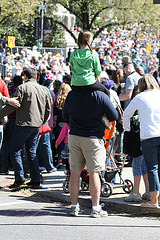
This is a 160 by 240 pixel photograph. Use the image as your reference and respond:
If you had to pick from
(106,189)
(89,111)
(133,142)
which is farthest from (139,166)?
(89,111)

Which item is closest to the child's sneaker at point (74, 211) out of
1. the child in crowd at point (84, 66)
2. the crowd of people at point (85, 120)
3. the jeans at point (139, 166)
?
the crowd of people at point (85, 120)

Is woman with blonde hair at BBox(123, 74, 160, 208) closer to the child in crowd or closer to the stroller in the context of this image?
the child in crowd

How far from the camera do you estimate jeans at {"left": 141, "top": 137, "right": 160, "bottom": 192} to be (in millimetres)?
7371

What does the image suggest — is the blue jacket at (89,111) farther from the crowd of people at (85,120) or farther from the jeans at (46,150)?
the jeans at (46,150)

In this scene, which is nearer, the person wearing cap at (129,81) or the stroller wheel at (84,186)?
the stroller wheel at (84,186)

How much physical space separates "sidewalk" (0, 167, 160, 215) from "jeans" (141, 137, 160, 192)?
36 cm

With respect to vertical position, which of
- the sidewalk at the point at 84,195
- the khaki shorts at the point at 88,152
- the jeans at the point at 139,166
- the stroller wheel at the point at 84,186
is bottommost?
the sidewalk at the point at 84,195

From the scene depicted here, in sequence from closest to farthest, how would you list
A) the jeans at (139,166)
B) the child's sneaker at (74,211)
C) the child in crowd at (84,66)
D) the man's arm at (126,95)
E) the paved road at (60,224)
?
the paved road at (60,224) < the child in crowd at (84,66) < the child's sneaker at (74,211) < the jeans at (139,166) < the man's arm at (126,95)

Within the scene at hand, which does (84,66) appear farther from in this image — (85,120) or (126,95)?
(126,95)

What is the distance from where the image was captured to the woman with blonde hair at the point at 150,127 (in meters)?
7.37

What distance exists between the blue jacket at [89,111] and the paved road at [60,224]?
1105 millimetres

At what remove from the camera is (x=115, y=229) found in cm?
638

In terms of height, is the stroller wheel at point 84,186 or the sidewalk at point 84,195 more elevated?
the stroller wheel at point 84,186

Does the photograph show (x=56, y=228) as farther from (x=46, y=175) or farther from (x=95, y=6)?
(x=95, y=6)
